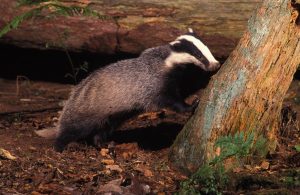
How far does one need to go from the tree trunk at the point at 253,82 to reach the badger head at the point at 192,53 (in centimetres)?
128

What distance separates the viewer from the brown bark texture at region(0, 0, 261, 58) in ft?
24.4

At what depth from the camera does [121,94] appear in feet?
22.1

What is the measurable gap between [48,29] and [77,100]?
1.60 m

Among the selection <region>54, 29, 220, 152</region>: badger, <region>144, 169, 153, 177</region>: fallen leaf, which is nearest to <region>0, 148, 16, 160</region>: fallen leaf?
<region>54, 29, 220, 152</region>: badger

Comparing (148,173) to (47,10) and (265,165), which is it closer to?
(265,165)

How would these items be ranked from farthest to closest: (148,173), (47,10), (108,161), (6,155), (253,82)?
(47,10) → (108,161) → (6,155) → (148,173) → (253,82)

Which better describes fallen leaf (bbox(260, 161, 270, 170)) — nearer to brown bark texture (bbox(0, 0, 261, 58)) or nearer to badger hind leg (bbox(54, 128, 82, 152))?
badger hind leg (bbox(54, 128, 82, 152))

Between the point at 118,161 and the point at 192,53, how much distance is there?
1.59 m

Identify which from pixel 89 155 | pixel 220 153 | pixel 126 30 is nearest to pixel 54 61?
pixel 126 30

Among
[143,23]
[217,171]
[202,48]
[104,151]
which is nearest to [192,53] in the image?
[202,48]

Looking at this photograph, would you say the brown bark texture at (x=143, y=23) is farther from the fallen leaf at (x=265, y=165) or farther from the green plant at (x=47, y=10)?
the fallen leaf at (x=265, y=165)

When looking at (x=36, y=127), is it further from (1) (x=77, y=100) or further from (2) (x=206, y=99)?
(2) (x=206, y=99)

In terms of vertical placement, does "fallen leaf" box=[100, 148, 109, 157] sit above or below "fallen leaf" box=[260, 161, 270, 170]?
below

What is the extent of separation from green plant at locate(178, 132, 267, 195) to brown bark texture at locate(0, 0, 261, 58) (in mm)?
2731
